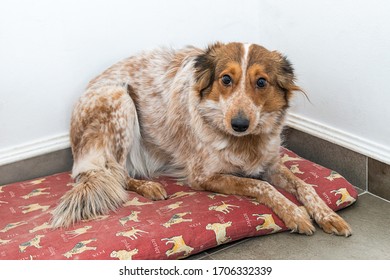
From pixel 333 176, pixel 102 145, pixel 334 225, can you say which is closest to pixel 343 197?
pixel 333 176

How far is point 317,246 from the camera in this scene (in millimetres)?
2869

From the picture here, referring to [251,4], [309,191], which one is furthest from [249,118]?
[251,4]

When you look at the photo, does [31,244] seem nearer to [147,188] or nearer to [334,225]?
[147,188]

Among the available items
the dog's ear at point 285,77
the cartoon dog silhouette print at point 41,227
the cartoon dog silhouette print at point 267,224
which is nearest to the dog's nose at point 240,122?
the dog's ear at point 285,77

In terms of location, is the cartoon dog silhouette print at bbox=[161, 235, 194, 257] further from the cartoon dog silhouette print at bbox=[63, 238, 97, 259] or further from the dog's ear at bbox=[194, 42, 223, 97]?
the dog's ear at bbox=[194, 42, 223, 97]

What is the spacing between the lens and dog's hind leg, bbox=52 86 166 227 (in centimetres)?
312

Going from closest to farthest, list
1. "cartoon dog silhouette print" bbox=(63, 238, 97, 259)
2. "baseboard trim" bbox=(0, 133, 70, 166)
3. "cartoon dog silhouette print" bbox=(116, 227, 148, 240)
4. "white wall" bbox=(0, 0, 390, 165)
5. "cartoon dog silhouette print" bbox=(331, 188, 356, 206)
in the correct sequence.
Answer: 1. "cartoon dog silhouette print" bbox=(63, 238, 97, 259)
2. "cartoon dog silhouette print" bbox=(116, 227, 148, 240)
3. "cartoon dog silhouette print" bbox=(331, 188, 356, 206)
4. "white wall" bbox=(0, 0, 390, 165)
5. "baseboard trim" bbox=(0, 133, 70, 166)

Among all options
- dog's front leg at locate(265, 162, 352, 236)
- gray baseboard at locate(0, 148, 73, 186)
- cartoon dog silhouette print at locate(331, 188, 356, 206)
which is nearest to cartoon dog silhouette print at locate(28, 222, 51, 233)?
gray baseboard at locate(0, 148, 73, 186)

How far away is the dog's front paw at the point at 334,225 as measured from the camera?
2949 millimetres

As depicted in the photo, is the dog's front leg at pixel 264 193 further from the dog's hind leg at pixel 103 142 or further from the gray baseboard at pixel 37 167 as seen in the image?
the gray baseboard at pixel 37 167

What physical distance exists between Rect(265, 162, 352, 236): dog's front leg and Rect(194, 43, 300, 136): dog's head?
0.30 meters

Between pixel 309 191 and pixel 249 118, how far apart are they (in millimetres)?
546

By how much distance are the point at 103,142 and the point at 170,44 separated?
92cm

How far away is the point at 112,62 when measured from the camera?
3.79 metres
